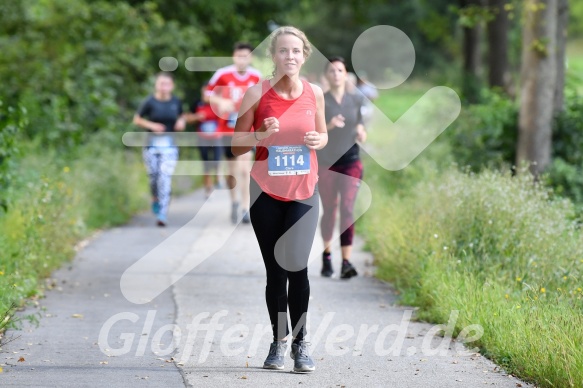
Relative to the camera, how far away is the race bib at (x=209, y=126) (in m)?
17.8

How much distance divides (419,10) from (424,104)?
38295mm

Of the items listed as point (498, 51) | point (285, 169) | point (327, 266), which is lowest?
point (327, 266)

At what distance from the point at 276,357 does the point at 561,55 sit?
33.1 ft

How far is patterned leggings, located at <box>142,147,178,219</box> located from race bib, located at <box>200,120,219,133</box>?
3.26 meters

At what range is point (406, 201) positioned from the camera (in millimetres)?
11672

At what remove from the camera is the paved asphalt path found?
20.7ft

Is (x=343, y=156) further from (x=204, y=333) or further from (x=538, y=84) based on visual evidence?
(x=538, y=84)

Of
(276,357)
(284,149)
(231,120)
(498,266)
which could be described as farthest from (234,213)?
(284,149)

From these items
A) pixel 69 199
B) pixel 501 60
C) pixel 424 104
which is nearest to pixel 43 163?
pixel 69 199

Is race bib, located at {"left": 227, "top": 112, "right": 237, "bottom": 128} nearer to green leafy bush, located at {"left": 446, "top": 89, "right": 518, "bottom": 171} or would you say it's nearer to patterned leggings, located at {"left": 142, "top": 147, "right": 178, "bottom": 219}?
patterned leggings, located at {"left": 142, "top": 147, "right": 178, "bottom": 219}

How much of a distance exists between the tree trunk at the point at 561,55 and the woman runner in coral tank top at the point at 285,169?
30.9ft

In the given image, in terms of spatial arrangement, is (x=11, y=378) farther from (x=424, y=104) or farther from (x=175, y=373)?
(x=424, y=104)

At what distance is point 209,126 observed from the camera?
17.9 metres

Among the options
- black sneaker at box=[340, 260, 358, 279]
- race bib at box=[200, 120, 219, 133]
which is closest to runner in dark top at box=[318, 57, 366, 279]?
black sneaker at box=[340, 260, 358, 279]
